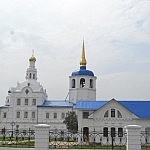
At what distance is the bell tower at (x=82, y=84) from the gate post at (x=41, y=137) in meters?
44.0

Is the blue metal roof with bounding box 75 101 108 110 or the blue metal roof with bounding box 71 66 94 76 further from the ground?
the blue metal roof with bounding box 71 66 94 76

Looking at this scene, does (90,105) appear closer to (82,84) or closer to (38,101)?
(82,84)

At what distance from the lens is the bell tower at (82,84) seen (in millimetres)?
59194

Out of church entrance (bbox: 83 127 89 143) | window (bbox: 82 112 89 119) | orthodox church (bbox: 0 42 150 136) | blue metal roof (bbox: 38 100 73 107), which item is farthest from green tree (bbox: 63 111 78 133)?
church entrance (bbox: 83 127 89 143)

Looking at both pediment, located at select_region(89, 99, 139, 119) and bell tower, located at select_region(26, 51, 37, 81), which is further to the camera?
bell tower, located at select_region(26, 51, 37, 81)

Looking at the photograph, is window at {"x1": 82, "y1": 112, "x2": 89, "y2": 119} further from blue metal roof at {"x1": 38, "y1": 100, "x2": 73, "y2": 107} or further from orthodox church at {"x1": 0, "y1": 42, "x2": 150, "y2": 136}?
blue metal roof at {"x1": 38, "y1": 100, "x2": 73, "y2": 107}

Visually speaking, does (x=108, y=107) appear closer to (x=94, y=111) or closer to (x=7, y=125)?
(x=94, y=111)

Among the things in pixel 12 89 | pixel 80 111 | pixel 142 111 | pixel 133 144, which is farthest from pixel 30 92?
pixel 133 144

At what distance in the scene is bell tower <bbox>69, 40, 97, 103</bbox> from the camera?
59.2 metres

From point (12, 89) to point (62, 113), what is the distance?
1078 centimetres

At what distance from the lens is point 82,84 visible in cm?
6022

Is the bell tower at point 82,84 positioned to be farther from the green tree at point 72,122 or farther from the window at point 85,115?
the window at point 85,115

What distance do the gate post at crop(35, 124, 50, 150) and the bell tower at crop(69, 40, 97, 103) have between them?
144 ft

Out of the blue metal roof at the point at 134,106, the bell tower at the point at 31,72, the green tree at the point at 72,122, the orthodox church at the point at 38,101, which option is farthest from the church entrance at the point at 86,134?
the bell tower at the point at 31,72
